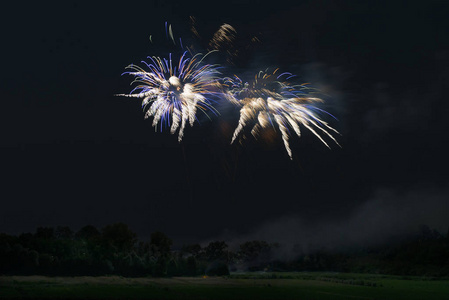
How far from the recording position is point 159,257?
116500 mm

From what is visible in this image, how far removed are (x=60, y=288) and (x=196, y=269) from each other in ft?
186

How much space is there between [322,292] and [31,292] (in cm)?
4202

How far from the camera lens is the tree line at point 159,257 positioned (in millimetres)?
91875

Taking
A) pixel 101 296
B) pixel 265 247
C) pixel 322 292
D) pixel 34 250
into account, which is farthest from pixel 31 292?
pixel 265 247

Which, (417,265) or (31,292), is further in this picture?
(417,265)

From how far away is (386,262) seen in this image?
133750 millimetres

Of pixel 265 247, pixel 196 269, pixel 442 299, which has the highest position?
pixel 265 247

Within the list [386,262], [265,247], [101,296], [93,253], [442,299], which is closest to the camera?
[101,296]

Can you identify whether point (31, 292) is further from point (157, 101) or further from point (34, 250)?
point (34, 250)

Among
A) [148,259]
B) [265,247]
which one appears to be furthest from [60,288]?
[265,247]

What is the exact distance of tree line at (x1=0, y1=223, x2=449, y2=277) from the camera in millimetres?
91875

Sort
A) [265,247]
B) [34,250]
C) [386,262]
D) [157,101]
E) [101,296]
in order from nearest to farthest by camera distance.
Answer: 1. [157,101]
2. [101,296]
3. [34,250]
4. [386,262]
5. [265,247]

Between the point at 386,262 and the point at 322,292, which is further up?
the point at 386,262

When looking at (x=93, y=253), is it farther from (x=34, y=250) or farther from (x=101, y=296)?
(x=101, y=296)
